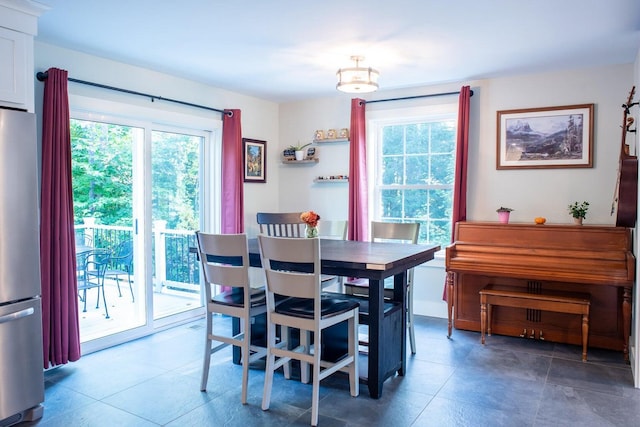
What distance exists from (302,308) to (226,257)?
1.92 feet

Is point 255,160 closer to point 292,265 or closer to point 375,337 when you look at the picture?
point 292,265

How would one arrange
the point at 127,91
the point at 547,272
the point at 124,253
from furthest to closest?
1. the point at 124,253
2. the point at 127,91
3. the point at 547,272

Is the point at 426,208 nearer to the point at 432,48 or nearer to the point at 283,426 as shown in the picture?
the point at 432,48

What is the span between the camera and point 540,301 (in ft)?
12.0

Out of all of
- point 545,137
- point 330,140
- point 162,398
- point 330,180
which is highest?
point 330,140

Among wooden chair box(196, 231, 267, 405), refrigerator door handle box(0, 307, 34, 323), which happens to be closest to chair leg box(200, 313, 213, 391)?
wooden chair box(196, 231, 267, 405)

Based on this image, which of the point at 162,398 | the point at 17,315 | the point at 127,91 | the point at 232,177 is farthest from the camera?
the point at 232,177

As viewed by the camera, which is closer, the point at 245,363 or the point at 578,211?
the point at 245,363

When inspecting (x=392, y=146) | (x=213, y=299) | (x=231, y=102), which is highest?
(x=231, y=102)

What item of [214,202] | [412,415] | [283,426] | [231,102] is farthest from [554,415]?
[231,102]

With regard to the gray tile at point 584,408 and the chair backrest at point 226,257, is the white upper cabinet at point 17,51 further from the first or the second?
the gray tile at point 584,408

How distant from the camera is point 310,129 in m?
5.51

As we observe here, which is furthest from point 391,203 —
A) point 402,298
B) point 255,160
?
point 402,298

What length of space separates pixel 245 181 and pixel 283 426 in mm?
3139
